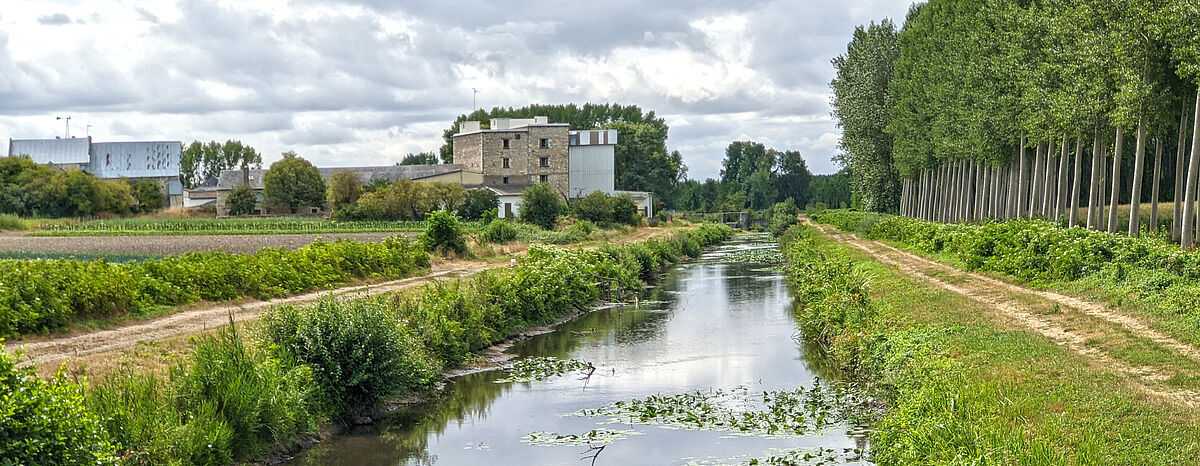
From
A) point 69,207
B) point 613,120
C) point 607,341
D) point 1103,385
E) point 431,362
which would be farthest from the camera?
point 613,120

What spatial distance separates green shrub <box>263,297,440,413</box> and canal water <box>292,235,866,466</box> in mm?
659

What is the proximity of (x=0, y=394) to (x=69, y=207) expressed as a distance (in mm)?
90928

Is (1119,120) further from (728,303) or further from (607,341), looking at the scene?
(607,341)

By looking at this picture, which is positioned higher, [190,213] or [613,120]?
[613,120]

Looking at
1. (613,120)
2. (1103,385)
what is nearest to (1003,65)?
(1103,385)

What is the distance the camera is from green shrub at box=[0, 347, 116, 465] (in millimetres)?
9227

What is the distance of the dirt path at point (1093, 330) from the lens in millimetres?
12172

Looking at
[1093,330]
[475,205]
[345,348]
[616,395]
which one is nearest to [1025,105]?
[1093,330]

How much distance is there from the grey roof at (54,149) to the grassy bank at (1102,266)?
125m

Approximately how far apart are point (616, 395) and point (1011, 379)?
7.76m

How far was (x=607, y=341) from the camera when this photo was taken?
2586 cm

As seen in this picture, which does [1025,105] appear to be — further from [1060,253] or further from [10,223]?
[10,223]

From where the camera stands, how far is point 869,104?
70125 mm

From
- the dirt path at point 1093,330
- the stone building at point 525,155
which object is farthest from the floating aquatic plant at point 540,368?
the stone building at point 525,155
